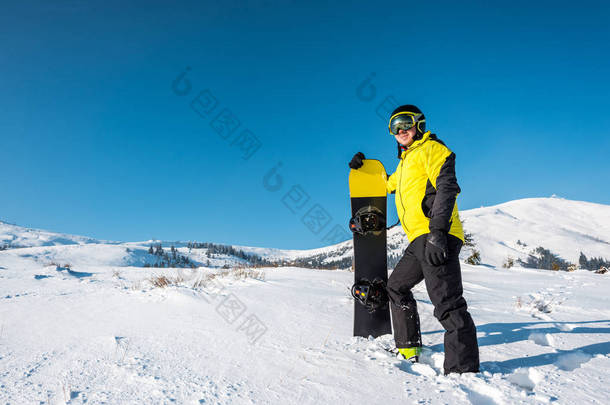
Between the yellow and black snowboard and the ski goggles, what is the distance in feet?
2.08

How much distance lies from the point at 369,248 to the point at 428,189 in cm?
102

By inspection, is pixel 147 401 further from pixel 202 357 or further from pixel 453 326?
pixel 453 326

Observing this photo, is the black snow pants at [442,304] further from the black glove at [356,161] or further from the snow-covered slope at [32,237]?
the snow-covered slope at [32,237]

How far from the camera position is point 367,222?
3350mm

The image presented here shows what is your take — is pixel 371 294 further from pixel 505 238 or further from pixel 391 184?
pixel 505 238

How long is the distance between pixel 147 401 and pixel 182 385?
22cm

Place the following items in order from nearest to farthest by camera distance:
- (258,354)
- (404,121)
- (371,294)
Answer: (258,354) < (404,121) < (371,294)

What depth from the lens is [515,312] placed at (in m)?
4.30

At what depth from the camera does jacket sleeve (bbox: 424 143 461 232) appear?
2.38 m

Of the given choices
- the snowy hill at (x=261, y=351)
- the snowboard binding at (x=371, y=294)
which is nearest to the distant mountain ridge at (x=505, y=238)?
the snowy hill at (x=261, y=351)

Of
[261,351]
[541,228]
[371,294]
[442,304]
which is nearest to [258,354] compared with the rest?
[261,351]

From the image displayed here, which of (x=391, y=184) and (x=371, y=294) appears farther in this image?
(x=391, y=184)

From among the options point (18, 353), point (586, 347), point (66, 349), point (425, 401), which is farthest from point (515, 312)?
point (18, 353)

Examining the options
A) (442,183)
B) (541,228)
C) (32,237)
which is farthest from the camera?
(32,237)
